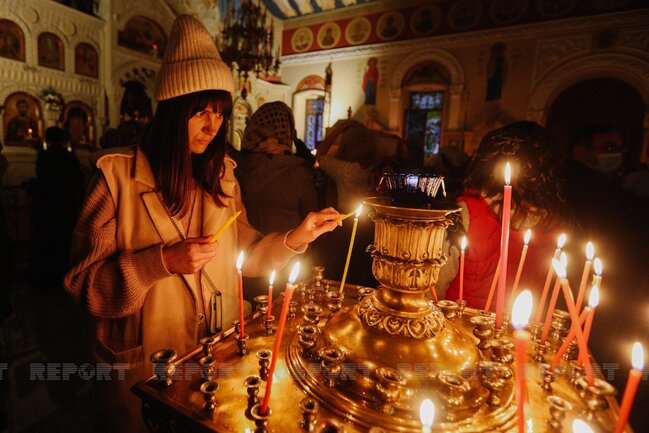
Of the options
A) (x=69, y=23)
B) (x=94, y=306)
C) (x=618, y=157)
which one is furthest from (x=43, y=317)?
(x=69, y=23)

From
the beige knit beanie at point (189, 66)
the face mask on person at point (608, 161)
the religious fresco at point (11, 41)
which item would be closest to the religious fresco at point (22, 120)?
the religious fresco at point (11, 41)

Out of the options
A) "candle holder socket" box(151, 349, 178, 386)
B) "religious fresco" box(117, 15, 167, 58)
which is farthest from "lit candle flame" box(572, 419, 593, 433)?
"religious fresco" box(117, 15, 167, 58)

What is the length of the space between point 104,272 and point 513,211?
1.97m

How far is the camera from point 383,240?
38.3 inches

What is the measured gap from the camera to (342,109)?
1441cm

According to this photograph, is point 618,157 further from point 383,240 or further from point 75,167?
point 75,167

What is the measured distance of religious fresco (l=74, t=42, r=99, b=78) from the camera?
869 cm

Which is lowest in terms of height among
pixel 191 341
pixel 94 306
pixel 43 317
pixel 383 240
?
pixel 43 317

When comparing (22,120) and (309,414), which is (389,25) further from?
(309,414)

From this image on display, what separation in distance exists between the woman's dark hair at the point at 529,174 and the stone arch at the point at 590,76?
11.1 metres

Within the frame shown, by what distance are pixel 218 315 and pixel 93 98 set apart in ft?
33.4

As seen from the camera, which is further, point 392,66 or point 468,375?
point 392,66

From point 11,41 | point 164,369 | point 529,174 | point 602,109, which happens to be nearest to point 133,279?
point 164,369

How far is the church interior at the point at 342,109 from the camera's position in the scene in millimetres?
2477
